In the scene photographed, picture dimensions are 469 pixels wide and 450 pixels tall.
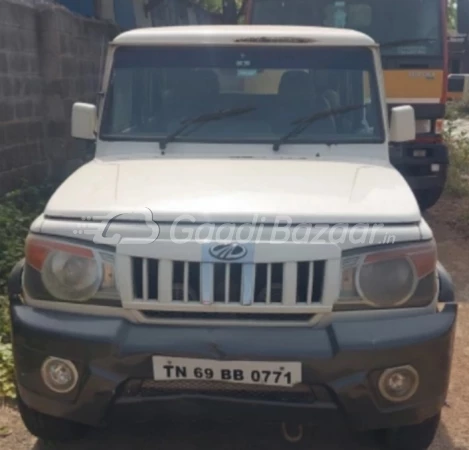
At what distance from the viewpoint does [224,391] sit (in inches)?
122

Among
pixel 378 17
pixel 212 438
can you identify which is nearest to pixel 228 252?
pixel 212 438

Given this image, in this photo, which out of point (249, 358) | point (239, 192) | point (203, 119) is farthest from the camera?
point (203, 119)

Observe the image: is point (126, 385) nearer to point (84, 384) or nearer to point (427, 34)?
point (84, 384)

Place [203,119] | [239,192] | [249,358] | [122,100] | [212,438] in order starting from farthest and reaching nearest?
[122,100], [203,119], [212,438], [239,192], [249,358]

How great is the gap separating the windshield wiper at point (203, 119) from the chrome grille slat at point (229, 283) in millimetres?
1348

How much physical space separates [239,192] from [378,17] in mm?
5425

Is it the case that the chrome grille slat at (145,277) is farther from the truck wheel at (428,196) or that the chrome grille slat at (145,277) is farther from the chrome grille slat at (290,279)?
the truck wheel at (428,196)

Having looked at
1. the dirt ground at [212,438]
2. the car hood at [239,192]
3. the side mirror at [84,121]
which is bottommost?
the dirt ground at [212,438]

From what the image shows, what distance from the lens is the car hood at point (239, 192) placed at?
3215 millimetres

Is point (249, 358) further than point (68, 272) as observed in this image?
No

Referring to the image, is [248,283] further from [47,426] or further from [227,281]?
[47,426]

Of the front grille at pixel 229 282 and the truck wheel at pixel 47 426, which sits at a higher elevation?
the front grille at pixel 229 282

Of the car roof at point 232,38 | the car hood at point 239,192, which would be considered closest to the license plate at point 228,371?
the car hood at point 239,192

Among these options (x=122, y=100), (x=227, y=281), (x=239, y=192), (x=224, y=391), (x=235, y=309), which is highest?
(x=122, y=100)
